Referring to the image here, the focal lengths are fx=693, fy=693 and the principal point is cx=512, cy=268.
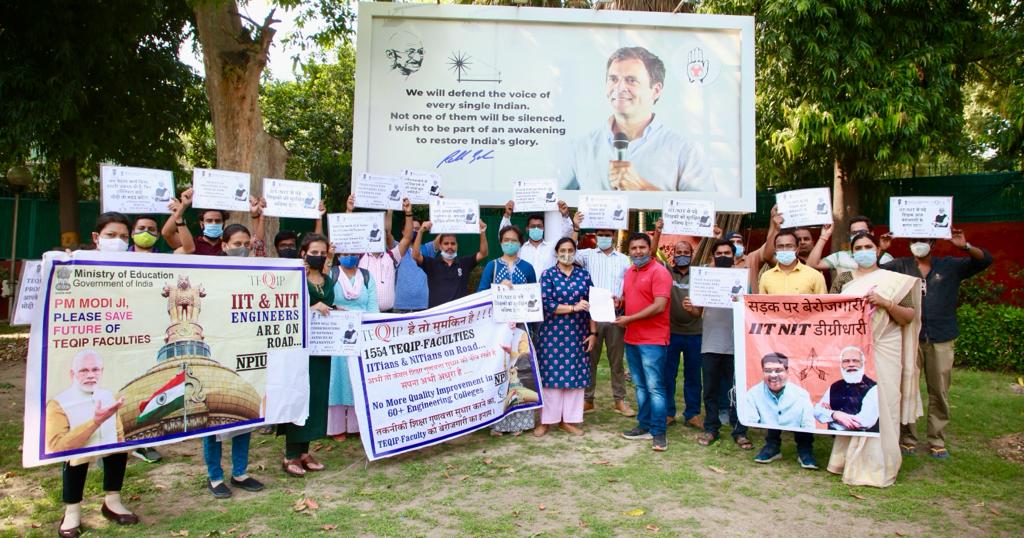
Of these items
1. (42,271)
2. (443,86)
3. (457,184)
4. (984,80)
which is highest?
(984,80)

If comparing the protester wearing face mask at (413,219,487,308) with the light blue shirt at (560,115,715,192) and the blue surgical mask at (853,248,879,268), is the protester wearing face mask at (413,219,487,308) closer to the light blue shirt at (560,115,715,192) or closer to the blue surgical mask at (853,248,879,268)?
the light blue shirt at (560,115,715,192)

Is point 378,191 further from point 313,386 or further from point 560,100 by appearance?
point 560,100

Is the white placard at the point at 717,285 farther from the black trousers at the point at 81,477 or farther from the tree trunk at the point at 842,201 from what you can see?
the tree trunk at the point at 842,201

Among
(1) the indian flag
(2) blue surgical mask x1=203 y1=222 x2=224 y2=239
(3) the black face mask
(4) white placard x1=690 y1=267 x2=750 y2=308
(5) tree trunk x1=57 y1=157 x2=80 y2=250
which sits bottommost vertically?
(1) the indian flag

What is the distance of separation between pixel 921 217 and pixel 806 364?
64.7 inches

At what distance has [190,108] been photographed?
13.1m

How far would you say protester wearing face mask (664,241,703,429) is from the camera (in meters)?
6.39

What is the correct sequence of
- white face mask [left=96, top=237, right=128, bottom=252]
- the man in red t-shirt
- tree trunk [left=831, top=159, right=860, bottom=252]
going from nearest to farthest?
white face mask [left=96, top=237, right=128, bottom=252]
the man in red t-shirt
tree trunk [left=831, top=159, right=860, bottom=252]

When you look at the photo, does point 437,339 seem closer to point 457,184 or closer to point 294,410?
point 294,410

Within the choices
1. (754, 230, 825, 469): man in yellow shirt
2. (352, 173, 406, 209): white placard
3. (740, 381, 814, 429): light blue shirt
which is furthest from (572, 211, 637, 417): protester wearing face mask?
(352, 173, 406, 209): white placard

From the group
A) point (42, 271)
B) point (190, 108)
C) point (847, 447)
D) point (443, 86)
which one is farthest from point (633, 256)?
point (190, 108)

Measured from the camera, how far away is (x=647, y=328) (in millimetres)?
5895

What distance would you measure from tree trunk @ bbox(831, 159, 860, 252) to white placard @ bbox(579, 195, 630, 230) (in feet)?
21.6

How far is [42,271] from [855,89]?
400 inches
